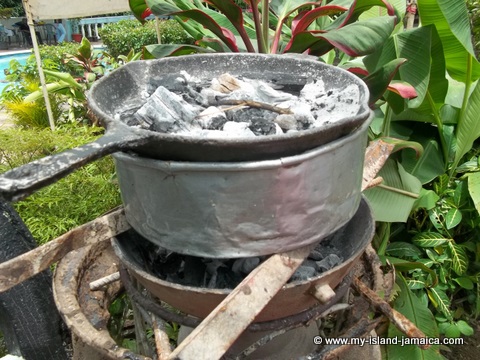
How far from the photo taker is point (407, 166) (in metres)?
2.30

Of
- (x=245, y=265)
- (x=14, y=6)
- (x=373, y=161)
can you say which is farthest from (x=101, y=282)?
(x=14, y=6)

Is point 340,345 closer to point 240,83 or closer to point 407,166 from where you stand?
point 240,83

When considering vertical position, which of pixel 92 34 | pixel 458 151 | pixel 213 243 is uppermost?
pixel 213 243

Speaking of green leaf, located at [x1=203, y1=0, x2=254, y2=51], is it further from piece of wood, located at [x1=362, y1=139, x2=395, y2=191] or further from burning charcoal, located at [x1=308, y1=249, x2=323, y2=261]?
burning charcoal, located at [x1=308, y1=249, x2=323, y2=261]

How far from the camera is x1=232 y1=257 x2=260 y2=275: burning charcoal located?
4.09ft

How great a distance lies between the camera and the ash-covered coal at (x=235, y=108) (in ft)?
3.57

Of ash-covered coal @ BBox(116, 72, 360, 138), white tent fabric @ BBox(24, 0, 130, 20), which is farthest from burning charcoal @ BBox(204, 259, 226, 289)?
white tent fabric @ BBox(24, 0, 130, 20)

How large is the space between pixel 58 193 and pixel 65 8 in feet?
5.05

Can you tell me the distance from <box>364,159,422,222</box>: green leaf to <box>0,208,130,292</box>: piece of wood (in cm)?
127

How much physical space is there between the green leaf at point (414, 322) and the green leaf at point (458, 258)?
34cm

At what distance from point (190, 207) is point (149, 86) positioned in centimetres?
57

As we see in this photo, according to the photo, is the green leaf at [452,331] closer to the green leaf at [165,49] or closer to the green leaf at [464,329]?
the green leaf at [464,329]

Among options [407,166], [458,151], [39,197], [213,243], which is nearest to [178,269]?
[213,243]

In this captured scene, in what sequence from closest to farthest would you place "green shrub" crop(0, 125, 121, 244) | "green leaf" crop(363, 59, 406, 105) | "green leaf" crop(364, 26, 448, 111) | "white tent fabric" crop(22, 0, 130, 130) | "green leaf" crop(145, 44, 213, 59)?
"green leaf" crop(363, 59, 406, 105) → "green leaf" crop(364, 26, 448, 111) → "green shrub" crop(0, 125, 121, 244) → "green leaf" crop(145, 44, 213, 59) → "white tent fabric" crop(22, 0, 130, 130)
